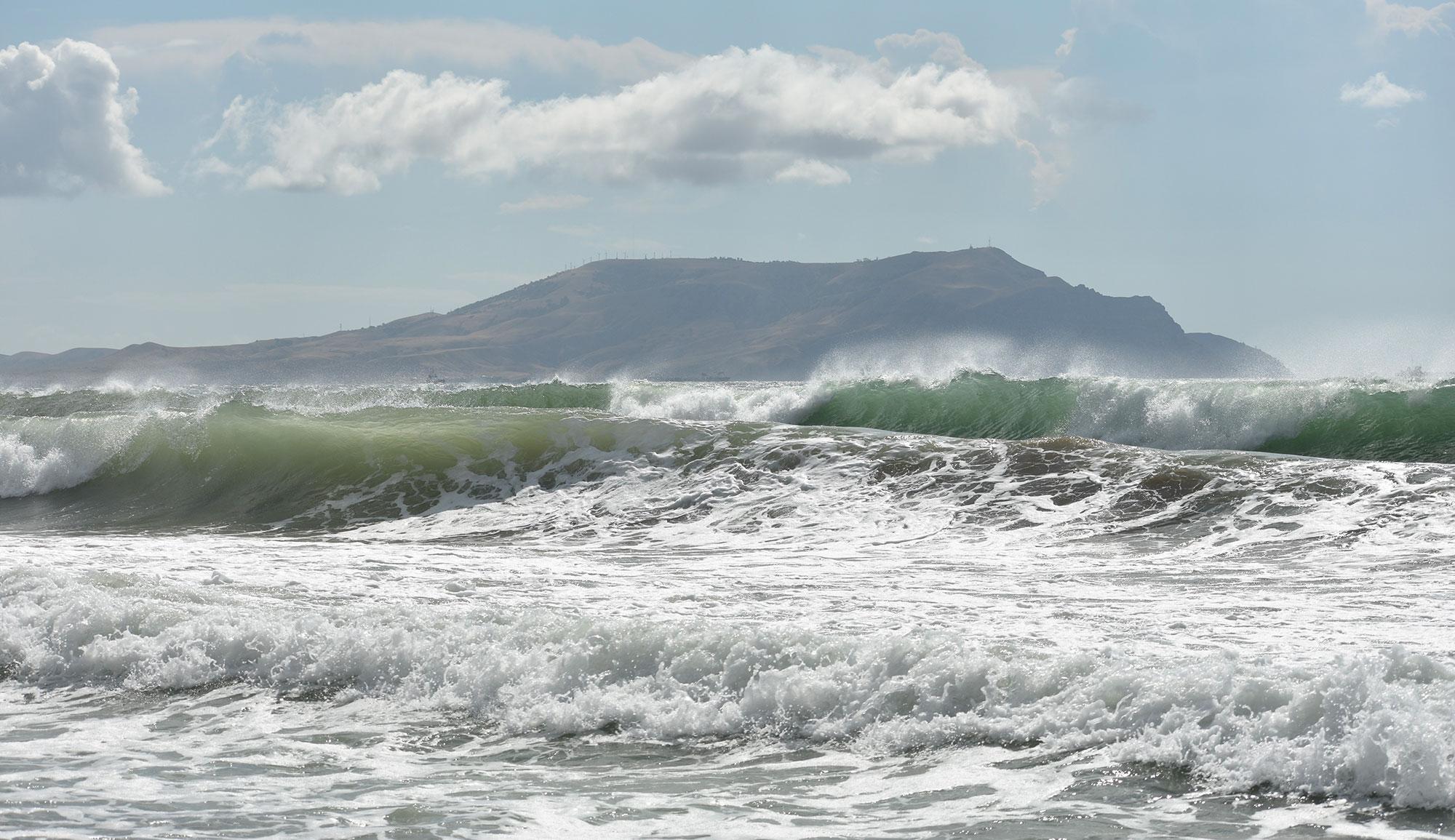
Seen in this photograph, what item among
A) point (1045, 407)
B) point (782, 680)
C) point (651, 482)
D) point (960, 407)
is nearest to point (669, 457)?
point (651, 482)

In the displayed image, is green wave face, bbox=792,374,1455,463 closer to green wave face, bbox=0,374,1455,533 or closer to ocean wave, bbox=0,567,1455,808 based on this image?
green wave face, bbox=0,374,1455,533

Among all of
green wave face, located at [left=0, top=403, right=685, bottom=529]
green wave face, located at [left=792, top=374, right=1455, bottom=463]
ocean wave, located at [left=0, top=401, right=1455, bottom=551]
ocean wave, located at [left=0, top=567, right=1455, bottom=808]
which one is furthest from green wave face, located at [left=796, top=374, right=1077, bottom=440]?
ocean wave, located at [left=0, top=567, right=1455, bottom=808]

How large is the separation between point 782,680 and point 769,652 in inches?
→ 16.7

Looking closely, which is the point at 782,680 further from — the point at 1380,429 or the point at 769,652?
the point at 1380,429

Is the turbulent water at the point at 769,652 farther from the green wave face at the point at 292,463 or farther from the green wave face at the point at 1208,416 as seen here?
the green wave face at the point at 1208,416

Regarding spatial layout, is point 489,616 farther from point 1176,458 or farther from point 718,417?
point 718,417

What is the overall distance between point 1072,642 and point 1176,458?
29.3 ft

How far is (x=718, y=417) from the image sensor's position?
1284 inches

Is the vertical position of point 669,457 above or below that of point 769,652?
above

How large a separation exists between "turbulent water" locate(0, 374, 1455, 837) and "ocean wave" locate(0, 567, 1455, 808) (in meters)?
0.02

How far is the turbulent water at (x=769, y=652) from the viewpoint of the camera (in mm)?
5637

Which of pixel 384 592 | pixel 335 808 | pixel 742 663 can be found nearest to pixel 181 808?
pixel 335 808

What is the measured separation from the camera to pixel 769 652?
7.69m

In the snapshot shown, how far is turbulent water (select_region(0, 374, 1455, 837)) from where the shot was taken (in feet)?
18.5
